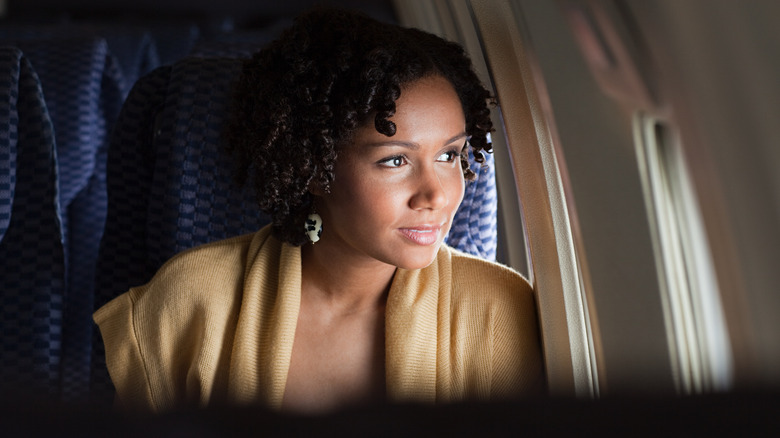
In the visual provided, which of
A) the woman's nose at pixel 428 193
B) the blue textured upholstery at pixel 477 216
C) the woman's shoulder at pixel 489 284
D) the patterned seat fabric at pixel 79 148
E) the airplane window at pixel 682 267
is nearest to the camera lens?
the airplane window at pixel 682 267

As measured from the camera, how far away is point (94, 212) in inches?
81.6

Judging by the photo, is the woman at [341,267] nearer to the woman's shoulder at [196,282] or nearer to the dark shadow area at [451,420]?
the woman's shoulder at [196,282]

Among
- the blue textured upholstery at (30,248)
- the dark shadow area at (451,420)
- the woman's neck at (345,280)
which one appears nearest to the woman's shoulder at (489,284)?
the woman's neck at (345,280)

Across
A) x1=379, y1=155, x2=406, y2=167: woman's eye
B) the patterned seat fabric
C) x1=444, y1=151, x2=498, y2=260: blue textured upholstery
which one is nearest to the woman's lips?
x1=379, y1=155, x2=406, y2=167: woman's eye

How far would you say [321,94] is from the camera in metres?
1.25

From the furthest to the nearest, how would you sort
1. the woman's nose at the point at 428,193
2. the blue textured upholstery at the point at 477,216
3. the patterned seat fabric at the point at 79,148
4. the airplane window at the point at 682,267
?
1. the patterned seat fabric at the point at 79,148
2. the blue textured upholstery at the point at 477,216
3. the woman's nose at the point at 428,193
4. the airplane window at the point at 682,267

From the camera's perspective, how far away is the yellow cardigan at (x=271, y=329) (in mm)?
1285

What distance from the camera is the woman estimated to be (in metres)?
1.22

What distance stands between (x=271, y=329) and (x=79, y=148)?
91 cm

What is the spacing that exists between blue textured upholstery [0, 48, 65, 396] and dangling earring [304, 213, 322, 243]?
64cm

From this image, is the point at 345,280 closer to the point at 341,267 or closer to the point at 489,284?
the point at 341,267

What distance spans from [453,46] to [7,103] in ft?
3.11

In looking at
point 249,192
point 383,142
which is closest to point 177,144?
point 249,192

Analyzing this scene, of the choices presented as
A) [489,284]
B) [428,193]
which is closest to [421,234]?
[428,193]
